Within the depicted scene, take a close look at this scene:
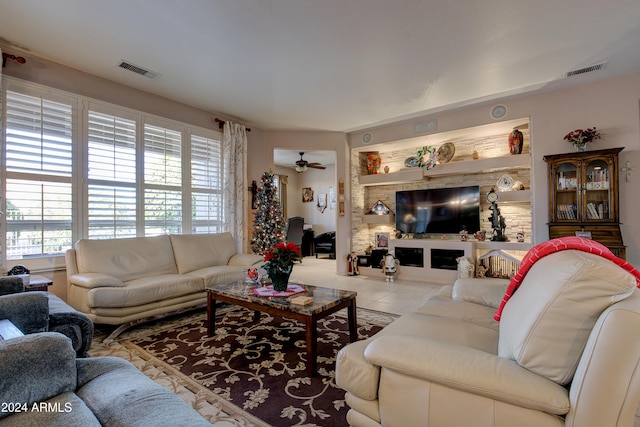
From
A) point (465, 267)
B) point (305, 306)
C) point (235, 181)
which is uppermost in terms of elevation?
point (235, 181)

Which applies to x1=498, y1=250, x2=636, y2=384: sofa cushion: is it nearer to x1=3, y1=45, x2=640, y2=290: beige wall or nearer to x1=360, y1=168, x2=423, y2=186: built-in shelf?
x1=3, y1=45, x2=640, y2=290: beige wall

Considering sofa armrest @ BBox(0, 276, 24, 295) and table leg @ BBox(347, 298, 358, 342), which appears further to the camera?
table leg @ BBox(347, 298, 358, 342)

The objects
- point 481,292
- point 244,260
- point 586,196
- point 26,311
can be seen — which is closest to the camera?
point 26,311

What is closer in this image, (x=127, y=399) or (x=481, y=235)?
(x=127, y=399)

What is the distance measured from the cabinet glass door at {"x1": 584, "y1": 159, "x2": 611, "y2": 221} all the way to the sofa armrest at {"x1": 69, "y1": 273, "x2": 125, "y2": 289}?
525cm

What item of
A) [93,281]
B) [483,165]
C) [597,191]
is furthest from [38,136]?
[597,191]

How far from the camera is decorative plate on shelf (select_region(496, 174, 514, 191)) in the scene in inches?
179

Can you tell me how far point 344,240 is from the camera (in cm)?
574

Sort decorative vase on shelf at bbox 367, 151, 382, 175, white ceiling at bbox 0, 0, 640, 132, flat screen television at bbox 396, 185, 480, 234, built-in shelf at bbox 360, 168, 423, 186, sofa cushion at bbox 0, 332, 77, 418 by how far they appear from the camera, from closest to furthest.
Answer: sofa cushion at bbox 0, 332, 77, 418 < white ceiling at bbox 0, 0, 640, 132 < flat screen television at bbox 396, 185, 480, 234 < built-in shelf at bbox 360, 168, 423, 186 < decorative vase on shelf at bbox 367, 151, 382, 175

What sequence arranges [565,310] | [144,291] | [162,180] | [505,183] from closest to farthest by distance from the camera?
1. [565,310]
2. [144,291]
3. [162,180]
4. [505,183]

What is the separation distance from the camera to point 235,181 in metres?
5.02

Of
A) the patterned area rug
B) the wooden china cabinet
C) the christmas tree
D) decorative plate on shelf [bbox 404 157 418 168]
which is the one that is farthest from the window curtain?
the wooden china cabinet

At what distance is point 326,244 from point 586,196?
567 cm

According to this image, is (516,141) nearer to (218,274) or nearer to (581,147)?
(581,147)
